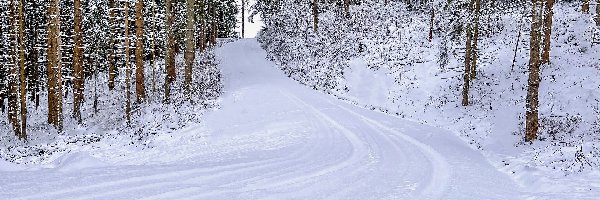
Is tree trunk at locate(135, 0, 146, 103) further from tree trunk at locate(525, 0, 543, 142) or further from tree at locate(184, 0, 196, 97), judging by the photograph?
tree trunk at locate(525, 0, 543, 142)

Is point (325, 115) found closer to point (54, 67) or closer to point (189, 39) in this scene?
point (189, 39)

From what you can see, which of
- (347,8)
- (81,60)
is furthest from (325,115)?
(347,8)

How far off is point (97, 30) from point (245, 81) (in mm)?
12417

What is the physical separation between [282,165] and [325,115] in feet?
29.0

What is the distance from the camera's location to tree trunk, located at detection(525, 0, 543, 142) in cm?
1366

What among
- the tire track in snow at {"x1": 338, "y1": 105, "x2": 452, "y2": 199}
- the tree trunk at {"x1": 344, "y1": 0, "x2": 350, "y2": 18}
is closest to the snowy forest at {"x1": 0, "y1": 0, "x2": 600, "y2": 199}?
the tire track in snow at {"x1": 338, "y1": 105, "x2": 452, "y2": 199}

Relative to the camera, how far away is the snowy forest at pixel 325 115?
9.19m

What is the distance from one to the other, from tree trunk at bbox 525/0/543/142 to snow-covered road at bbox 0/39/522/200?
2008mm

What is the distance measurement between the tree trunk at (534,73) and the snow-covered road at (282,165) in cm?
201


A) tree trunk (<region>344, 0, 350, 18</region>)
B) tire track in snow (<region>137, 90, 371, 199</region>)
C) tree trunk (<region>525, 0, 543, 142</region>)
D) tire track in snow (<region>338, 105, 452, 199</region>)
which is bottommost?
tire track in snow (<region>338, 105, 452, 199</region>)

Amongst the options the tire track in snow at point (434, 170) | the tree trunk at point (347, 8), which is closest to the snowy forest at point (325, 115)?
the tire track in snow at point (434, 170)

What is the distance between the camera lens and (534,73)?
13727 mm

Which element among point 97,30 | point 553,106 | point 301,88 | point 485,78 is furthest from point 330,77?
point 97,30

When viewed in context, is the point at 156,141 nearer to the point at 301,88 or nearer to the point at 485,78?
the point at 301,88
